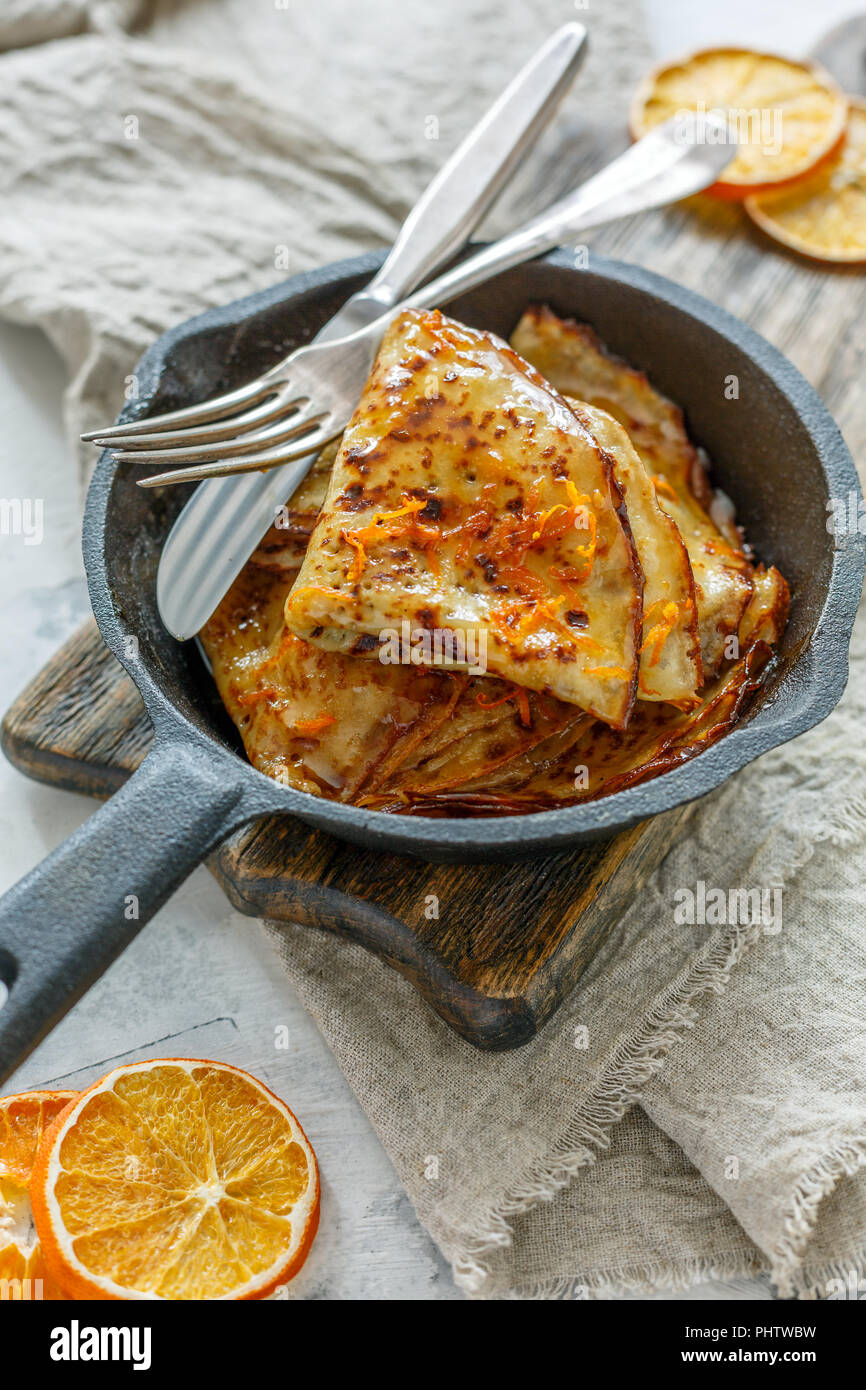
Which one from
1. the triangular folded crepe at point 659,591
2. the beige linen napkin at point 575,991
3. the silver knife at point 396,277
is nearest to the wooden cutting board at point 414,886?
the beige linen napkin at point 575,991

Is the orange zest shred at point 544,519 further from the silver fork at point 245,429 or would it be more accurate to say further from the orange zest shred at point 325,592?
the silver fork at point 245,429

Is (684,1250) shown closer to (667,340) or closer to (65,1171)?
(65,1171)

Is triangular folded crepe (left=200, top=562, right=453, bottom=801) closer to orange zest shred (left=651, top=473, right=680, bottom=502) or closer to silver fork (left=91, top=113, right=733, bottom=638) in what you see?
silver fork (left=91, top=113, right=733, bottom=638)

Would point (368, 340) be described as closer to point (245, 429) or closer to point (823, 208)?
point (245, 429)

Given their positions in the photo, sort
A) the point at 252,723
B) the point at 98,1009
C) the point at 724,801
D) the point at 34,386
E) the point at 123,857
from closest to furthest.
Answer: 1. the point at 123,857
2. the point at 252,723
3. the point at 98,1009
4. the point at 724,801
5. the point at 34,386

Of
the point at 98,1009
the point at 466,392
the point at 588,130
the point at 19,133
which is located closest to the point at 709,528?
the point at 466,392
